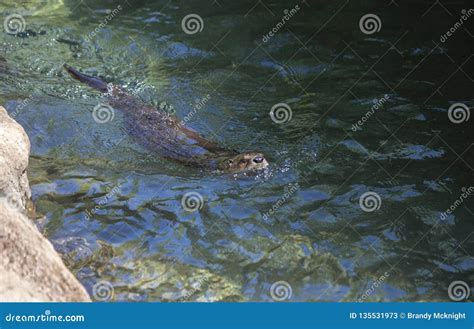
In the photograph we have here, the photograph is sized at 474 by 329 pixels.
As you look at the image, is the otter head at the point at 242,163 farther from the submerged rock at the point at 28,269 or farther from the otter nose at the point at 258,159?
the submerged rock at the point at 28,269

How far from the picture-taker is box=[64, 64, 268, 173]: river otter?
6.87 metres

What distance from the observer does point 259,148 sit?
748 cm

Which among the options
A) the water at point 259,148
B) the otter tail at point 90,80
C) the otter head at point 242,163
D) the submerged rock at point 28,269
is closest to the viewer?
the submerged rock at point 28,269

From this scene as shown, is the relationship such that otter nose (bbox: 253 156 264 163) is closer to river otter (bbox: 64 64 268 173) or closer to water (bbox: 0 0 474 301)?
river otter (bbox: 64 64 268 173)

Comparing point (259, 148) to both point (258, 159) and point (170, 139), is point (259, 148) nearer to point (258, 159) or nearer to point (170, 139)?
point (258, 159)

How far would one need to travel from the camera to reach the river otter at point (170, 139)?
6.87 metres

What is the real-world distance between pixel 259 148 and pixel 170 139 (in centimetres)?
96

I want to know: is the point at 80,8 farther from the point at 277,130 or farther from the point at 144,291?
the point at 144,291

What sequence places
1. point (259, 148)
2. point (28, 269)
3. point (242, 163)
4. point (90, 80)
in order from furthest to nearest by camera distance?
point (90, 80) → point (259, 148) → point (242, 163) → point (28, 269)

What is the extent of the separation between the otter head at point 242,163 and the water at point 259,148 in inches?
3.6

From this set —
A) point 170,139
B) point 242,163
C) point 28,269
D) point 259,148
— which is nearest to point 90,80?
point 170,139

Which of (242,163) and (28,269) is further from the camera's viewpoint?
(242,163)

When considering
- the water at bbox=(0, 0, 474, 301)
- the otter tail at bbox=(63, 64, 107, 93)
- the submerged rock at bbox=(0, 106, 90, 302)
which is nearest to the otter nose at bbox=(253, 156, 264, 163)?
the water at bbox=(0, 0, 474, 301)

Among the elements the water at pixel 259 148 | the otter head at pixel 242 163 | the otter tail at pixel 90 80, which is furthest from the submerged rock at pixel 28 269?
the otter tail at pixel 90 80
